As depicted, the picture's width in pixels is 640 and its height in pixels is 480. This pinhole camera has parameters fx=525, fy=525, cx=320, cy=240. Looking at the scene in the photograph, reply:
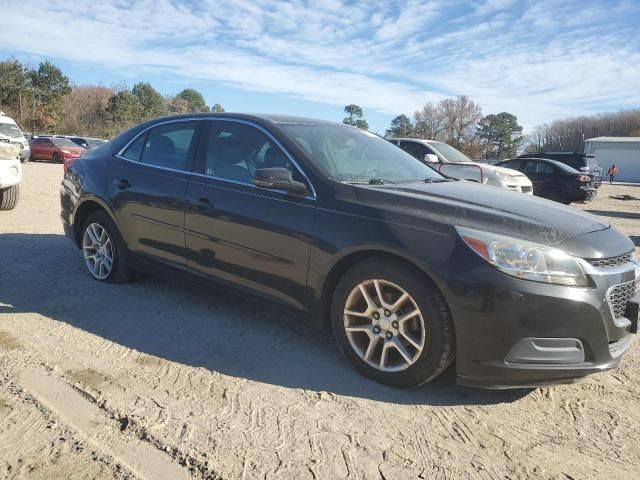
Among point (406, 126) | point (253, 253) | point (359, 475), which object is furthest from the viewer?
point (406, 126)

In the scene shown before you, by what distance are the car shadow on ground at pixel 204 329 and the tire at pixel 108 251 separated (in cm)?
10

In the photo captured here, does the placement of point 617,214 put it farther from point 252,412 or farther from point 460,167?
point 252,412

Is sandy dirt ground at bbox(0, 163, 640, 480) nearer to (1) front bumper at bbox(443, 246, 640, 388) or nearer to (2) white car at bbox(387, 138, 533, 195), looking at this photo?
(1) front bumper at bbox(443, 246, 640, 388)

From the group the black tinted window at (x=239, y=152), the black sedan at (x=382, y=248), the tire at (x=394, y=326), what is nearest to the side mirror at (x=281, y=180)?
the black sedan at (x=382, y=248)

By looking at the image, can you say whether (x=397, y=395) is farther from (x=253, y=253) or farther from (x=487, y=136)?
(x=487, y=136)

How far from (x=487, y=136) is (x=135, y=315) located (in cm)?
8766

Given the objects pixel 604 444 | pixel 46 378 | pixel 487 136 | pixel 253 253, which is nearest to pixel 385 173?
pixel 253 253

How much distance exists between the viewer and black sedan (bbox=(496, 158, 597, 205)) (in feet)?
48.8

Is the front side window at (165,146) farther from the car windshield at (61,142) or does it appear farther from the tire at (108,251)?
the car windshield at (61,142)

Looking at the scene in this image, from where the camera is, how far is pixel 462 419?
9.36ft

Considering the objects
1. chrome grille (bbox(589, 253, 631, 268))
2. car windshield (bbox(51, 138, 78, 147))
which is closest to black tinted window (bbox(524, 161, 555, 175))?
chrome grille (bbox(589, 253, 631, 268))

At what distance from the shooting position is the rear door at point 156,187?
420cm

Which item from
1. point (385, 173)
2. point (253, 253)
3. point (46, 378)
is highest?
point (385, 173)

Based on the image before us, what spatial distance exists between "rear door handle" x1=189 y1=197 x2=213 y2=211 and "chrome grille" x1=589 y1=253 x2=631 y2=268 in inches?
101
